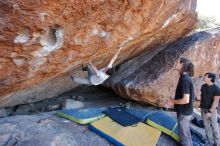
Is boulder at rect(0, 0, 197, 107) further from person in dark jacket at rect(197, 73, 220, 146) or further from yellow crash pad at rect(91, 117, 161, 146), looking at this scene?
person in dark jacket at rect(197, 73, 220, 146)

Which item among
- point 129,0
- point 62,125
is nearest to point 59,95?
point 62,125

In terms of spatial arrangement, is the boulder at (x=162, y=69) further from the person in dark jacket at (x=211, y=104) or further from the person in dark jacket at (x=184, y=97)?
the person in dark jacket at (x=184, y=97)

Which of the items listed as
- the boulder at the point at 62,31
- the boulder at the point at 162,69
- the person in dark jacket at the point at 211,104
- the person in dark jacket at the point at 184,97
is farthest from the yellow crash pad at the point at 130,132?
the boulder at the point at 162,69

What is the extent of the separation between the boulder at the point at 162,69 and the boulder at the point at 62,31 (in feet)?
4.19

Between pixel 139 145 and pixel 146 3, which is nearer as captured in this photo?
pixel 139 145

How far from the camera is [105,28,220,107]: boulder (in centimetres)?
809

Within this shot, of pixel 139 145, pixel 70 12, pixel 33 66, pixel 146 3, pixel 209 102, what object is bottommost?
pixel 139 145

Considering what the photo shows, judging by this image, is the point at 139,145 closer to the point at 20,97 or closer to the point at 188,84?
the point at 188,84

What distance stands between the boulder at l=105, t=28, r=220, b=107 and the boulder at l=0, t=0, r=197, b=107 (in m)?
1.28

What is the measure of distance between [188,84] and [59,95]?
15.1ft

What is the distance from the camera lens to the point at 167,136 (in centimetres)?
604

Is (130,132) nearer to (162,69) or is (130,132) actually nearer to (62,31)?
(62,31)

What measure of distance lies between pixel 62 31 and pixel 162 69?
393 centimetres

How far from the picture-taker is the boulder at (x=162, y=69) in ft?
26.5
